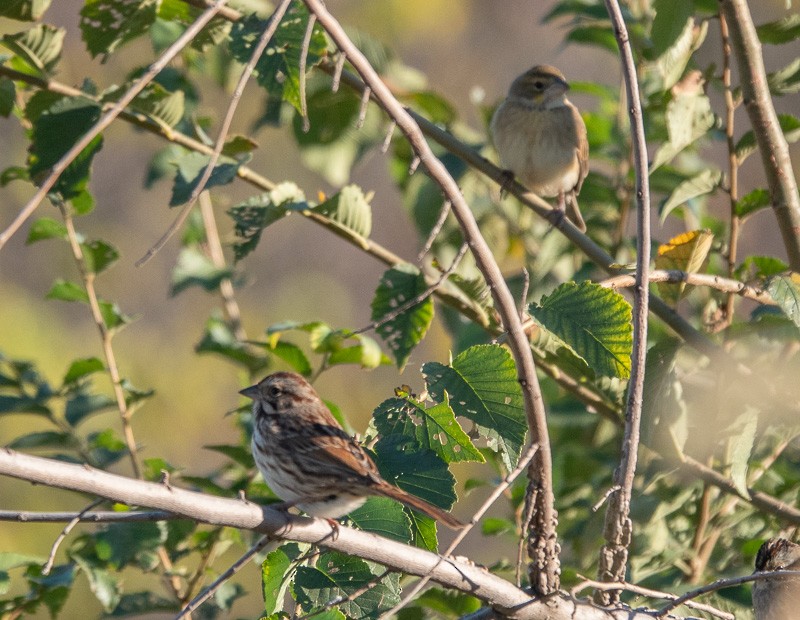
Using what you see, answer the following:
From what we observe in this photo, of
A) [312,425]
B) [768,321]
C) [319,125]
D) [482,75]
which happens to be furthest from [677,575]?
[482,75]

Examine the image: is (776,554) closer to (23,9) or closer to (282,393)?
(282,393)

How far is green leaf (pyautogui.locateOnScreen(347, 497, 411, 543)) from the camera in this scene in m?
1.84

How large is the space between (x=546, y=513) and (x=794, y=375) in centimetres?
139

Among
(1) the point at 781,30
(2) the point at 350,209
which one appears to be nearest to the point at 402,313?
(2) the point at 350,209

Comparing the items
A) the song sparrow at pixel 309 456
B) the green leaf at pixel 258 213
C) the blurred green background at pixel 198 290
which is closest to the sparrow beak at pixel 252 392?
the song sparrow at pixel 309 456

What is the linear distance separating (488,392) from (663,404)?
90 cm

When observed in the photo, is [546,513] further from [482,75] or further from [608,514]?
[482,75]

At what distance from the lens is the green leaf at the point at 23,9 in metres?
2.48

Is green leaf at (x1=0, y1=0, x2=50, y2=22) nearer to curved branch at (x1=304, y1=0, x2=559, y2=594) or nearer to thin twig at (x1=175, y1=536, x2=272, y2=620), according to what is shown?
curved branch at (x1=304, y1=0, x2=559, y2=594)

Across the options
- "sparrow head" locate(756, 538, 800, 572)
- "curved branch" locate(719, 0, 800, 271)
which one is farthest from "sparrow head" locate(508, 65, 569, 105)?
"sparrow head" locate(756, 538, 800, 572)

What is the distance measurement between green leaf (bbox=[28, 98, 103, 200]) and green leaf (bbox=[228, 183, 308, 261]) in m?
0.39

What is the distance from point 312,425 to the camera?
257 cm

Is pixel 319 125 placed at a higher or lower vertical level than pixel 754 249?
higher

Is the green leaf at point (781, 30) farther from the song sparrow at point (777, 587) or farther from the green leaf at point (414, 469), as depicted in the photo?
the green leaf at point (414, 469)
